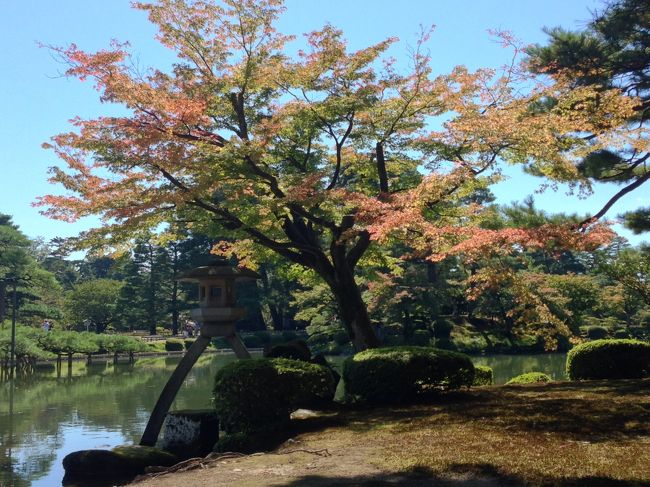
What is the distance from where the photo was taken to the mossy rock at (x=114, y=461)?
8211 millimetres

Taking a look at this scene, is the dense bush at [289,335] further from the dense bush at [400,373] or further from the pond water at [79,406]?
the dense bush at [400,373]

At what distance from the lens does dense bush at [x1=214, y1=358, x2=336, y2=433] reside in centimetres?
820

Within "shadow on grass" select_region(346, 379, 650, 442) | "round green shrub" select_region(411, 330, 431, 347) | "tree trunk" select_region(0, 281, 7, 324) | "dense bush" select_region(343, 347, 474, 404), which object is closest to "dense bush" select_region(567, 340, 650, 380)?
"shadow on grass" select_region(346, 379, 650, 442)

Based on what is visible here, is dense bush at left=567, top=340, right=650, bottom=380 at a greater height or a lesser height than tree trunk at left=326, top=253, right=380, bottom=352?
lesser

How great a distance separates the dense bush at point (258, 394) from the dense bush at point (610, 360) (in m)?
6.63

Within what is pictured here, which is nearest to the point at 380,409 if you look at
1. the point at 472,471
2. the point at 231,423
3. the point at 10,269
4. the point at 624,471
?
the point at 231,423

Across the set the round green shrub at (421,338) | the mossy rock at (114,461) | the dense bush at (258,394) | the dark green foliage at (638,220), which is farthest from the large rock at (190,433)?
the round green shrub at (421,338)

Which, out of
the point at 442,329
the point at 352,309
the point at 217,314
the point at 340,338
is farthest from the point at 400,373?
the point at 442,329

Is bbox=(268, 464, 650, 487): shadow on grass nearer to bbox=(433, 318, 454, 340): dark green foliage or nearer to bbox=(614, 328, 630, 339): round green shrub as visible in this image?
bbox=(433, 318, 454, 340): dark green foliage

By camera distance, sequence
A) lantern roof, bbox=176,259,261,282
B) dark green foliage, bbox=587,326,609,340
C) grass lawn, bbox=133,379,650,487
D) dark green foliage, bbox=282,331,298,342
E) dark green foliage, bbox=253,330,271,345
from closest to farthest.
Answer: grass lawn, bbox=133,379,650,487 → lantern roof, bbox=176,259,261,282 → dark green foliage, bbox=587,326,609,340 → dark green foliage, bbox=253,330,271,345 → dark green foliage, bbox=282,331,298,342

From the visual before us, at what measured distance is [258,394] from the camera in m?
8.20

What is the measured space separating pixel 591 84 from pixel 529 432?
7.46m

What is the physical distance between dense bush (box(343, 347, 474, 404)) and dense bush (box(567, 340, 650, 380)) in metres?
3.85

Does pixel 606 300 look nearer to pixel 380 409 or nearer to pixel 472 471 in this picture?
pixel 380 409
